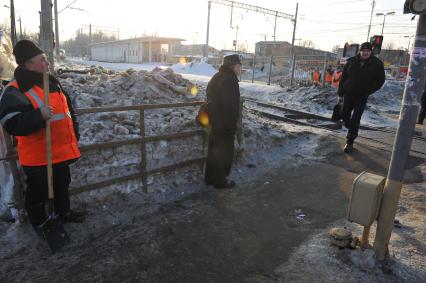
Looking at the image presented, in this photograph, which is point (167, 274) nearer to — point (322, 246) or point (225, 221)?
point (225, 221)

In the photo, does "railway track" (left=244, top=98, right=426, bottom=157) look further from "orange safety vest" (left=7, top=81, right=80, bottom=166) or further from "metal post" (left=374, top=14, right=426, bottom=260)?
"orange safety vest" (left=7, top=81, right=80, bottom=166)

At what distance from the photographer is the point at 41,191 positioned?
→ 3.46 metres

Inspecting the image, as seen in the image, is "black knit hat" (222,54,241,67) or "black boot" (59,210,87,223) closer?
"black boot" (59,210,87,223)

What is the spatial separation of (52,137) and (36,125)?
0.29 m

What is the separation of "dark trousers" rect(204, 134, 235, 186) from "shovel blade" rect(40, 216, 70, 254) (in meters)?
2.33

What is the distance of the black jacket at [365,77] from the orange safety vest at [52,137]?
17.0 feet

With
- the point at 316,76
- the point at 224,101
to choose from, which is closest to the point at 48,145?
the point at 224,101

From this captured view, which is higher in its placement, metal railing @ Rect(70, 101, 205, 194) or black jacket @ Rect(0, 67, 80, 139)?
Result: black jacket @ Rect(0, 67, 80, 139)

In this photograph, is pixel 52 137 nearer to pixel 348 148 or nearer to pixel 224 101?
pixel 224 101

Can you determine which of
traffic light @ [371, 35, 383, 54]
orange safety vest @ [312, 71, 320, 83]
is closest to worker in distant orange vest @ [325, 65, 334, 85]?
orange safety vest @ [312, 71, 320, 83]

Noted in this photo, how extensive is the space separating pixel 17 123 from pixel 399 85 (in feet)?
84.1

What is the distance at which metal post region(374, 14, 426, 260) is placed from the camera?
3.01 metres

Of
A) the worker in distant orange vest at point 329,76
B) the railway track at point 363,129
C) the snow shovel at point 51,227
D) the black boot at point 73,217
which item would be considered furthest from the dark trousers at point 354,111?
the worker in distant orange vest at point 329,76

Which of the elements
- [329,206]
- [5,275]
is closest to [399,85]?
[329,206]
